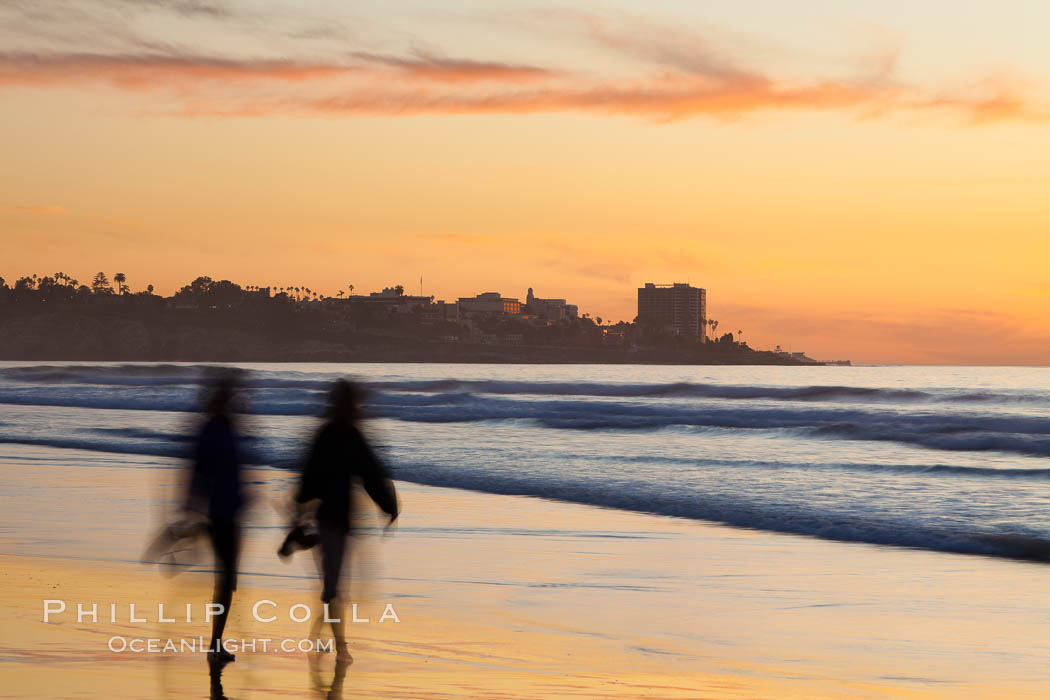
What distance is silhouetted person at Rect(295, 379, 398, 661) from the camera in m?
6.52

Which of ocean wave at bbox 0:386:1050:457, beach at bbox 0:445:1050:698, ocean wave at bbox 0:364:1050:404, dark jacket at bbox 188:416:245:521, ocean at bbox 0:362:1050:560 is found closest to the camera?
beach at bbox 0:445:1050:698

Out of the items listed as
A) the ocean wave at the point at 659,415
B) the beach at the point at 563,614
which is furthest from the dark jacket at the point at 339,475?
the ocean wave at the point at 659,415

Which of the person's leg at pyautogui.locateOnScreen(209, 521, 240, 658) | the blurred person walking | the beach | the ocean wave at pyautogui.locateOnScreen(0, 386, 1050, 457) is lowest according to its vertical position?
the ocean wave at pyautogui.locateOnScreen(0, 386, 1050, 457)

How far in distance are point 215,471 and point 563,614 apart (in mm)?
2967

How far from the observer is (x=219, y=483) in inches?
257

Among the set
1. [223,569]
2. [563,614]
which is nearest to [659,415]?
[563,614]

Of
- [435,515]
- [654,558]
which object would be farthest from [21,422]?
[654,558]

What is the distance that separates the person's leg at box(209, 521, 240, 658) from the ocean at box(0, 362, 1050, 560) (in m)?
0.56

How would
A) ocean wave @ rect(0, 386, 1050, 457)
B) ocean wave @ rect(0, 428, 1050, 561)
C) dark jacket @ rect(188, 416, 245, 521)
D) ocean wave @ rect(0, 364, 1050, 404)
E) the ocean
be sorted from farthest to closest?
ocean wave @ rect(0, 364, 1050, 404), ocean wave @ rect(0, 386, 1050, 457), the ocean, ocean wave @ rect(0, 428, 1050, 561), dark jacket @ rect(188, 416, 245, 521)

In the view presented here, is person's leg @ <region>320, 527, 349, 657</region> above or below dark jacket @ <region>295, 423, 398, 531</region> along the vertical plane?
below

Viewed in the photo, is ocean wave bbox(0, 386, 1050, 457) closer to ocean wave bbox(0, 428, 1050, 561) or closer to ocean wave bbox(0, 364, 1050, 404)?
ocean wave bbox(0, 364, 1050, 404)

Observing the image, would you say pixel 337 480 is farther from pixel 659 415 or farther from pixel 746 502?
pixel 659 415

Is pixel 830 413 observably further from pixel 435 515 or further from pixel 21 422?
pixel 435 515

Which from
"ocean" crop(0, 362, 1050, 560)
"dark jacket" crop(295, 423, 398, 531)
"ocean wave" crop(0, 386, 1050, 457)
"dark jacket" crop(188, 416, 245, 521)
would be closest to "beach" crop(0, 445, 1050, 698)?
"dark jacket" crop(295, 423, 398, 531)
